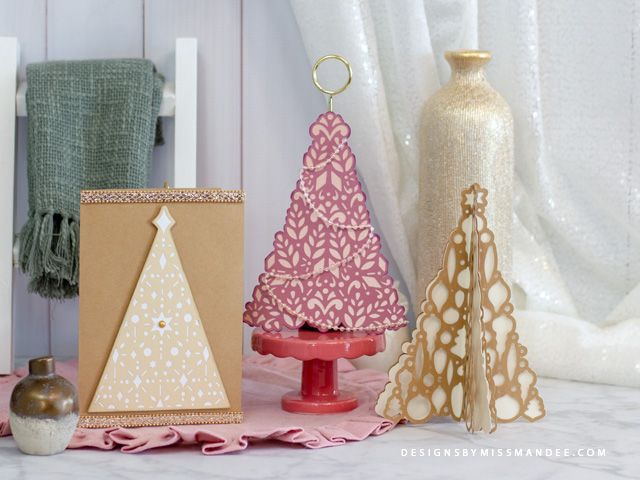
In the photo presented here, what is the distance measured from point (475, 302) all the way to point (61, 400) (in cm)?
43

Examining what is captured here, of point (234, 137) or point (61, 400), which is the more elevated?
point (234, 137)

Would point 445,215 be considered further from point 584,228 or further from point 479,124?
point 584,228

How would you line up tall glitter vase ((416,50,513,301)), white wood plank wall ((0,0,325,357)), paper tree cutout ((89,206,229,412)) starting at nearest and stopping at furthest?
paper tree cutout ((89,206,229,412)), tall glitter vase ((416,50,513,301)), white wood plank wall ((0,0,325,357))

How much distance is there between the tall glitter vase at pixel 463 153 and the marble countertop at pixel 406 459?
0.29 meters

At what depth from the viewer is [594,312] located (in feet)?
4.45

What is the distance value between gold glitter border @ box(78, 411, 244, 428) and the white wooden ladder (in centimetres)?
36

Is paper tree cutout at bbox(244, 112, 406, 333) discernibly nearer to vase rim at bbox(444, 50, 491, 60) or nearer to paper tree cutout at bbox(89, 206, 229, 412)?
paper tree cutout at bbox(89, 206, 229, 412)

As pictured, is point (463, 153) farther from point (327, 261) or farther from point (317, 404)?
point (317, 404)

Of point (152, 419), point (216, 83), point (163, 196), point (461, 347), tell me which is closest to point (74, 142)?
point (216, 83)

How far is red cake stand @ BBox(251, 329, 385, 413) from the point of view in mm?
973

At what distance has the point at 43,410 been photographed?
84 cm

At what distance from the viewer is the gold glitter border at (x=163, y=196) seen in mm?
938

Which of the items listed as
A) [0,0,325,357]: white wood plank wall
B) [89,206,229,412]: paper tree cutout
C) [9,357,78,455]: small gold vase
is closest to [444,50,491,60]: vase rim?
[0,0,325,357]: white wood plank wall

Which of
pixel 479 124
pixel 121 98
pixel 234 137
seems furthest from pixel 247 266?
pixel 479 124
